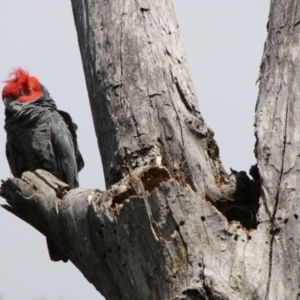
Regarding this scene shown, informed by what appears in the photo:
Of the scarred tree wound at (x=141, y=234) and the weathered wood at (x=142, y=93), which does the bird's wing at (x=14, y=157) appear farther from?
the scarred tree wound at (x=141, y=234)

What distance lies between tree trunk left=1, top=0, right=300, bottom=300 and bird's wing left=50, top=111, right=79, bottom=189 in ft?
5.26

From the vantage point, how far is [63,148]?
18.1ft

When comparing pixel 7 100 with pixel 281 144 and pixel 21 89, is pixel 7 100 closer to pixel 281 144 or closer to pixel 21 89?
pixel 21 89

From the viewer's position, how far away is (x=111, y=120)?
359cm

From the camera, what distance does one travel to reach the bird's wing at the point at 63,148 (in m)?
5.49

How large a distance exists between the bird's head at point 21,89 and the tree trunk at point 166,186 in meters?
2.20

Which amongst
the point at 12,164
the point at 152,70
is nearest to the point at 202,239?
the point at 152,70

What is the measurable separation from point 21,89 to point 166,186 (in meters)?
3.84

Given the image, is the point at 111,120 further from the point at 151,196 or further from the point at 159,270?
the point at 159,270

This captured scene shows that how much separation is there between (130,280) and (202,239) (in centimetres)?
41

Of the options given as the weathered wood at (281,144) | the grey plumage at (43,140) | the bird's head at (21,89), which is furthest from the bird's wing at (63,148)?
the weathered wood at (281,144)

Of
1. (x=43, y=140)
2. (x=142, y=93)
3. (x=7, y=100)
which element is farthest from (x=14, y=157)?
(x=142, y=93)

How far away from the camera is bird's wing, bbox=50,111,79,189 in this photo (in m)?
5.49

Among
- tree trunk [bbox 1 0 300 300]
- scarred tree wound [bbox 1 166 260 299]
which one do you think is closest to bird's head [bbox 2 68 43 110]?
tree trunk [bbox 1 0 300 300]
